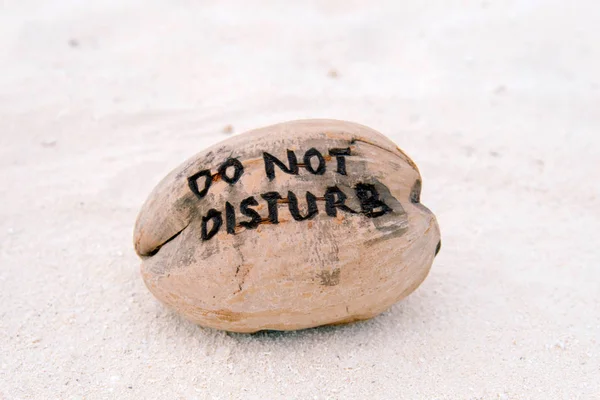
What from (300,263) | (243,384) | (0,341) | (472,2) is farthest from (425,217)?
(472,2)

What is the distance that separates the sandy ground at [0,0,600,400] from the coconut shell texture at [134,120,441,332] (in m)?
0.22

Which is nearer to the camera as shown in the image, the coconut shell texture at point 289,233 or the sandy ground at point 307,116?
the coconut shell texture at point 289,233

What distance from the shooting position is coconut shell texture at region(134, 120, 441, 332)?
2441 millimetres

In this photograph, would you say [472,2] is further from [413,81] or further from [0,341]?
[0,341]

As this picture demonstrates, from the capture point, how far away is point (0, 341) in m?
2.68

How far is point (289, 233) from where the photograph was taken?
2.44m

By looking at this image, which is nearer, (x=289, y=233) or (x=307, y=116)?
(x=289, y=233)

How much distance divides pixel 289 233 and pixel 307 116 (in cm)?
213

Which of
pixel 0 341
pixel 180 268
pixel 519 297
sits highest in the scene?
pixel 180 268

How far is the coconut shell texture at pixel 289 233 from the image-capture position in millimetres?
2441

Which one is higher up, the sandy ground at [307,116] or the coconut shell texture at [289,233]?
the coconut shell texture at [289,233]

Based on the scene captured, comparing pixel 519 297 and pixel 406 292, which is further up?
pixel 406 292

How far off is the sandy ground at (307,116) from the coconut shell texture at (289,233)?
22cm

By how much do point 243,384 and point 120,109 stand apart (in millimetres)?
2549
